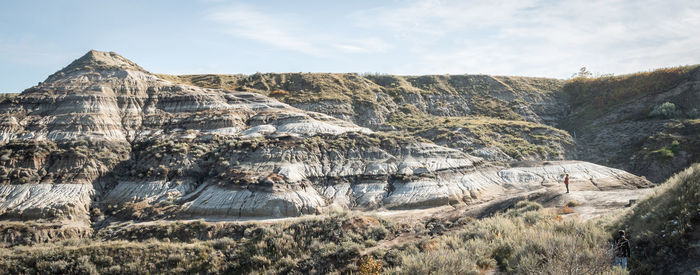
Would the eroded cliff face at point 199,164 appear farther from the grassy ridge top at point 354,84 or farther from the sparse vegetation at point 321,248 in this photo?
the grassy ridge top at point 354,84

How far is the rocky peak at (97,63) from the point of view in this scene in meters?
39.8

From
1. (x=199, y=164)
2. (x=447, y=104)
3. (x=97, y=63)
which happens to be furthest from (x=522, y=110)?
(x=97, y=63)

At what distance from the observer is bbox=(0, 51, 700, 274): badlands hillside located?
19328mm

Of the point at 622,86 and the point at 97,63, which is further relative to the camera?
the point at 622,86

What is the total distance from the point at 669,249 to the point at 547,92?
62.9 m

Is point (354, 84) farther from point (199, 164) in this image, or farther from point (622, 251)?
point (622, 251)

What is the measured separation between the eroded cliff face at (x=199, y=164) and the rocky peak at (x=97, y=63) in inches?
78.2

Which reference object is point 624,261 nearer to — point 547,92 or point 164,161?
point 164,161

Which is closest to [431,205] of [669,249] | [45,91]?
[669,249]

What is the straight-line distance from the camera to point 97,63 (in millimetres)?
42312

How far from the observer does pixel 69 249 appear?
17406mm

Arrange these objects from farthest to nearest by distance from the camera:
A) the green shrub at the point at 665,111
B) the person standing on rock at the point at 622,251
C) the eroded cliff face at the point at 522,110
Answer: the green shrub at the point at 665,111
the eroded cliff face at the point at 522,110
the person standing on rock at the point at 622,251

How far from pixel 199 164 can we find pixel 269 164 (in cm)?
624

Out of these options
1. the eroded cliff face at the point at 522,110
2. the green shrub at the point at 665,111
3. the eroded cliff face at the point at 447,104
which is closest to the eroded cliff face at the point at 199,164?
the eroded cliff face at the point at 522,110
